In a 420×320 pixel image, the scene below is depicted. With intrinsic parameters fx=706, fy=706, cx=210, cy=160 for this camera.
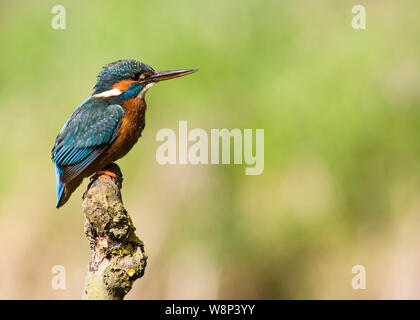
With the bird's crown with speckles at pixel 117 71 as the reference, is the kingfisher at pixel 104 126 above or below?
below

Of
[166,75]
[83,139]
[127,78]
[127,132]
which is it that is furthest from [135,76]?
[83,139]

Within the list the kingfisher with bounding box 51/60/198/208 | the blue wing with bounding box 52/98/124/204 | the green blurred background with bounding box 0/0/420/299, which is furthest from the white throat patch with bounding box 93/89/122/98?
the green blurred background with bounding box 0/0/420/299

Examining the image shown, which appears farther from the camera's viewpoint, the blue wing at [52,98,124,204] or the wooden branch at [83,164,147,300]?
the blue wing at [52,98,124,204]

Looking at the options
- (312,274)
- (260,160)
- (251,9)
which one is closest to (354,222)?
(312,274)

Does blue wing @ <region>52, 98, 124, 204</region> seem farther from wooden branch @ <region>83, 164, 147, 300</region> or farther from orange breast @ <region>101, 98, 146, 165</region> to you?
wooden branch @ <region>83, 164, 147, 300</region>

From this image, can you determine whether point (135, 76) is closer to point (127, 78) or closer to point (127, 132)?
point (127, 78)

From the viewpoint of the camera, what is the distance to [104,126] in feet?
14.6

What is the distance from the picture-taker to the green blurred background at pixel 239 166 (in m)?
5.64

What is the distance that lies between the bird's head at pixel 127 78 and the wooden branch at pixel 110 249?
138 centimetres

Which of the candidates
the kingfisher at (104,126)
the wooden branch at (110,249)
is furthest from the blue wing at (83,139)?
the wooden branch at (110,249)

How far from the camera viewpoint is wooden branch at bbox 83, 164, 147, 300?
304cm

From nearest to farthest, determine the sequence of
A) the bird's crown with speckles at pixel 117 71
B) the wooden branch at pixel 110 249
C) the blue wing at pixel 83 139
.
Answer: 1. the wooden branch at pixel 110 249
2. the blue wing at pixel 83 139
3. the bird's crown with speckles at pixel 117 71

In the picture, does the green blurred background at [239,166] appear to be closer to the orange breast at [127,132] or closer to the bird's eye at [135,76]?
the orange breast at [127,132]

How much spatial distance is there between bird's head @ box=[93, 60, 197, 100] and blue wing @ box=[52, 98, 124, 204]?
0.16 meters
